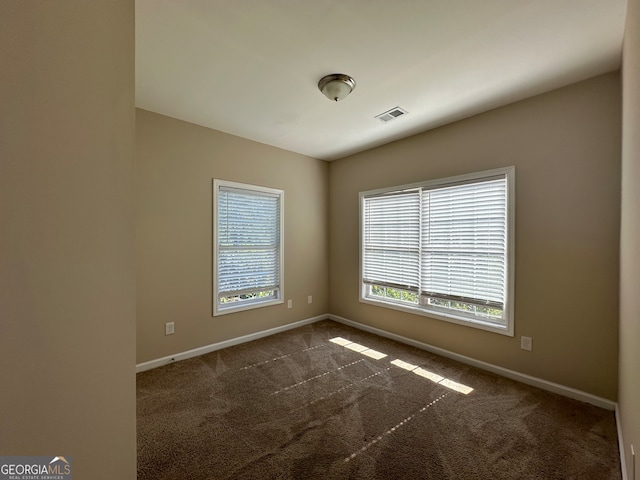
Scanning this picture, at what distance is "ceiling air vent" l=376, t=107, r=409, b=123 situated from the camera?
2.91 metres

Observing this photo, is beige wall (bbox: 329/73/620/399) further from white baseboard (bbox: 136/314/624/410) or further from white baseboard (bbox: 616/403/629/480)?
white baseboard (bbox: 616/403/629/480)

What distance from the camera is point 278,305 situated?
410 centimetres

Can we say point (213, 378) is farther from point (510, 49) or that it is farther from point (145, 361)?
point (510, 49)

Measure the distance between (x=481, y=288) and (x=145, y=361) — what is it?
143 inches

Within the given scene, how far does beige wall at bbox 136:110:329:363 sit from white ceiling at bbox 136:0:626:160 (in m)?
0.39

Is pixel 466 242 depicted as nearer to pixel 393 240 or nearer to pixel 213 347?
pixel 393 240

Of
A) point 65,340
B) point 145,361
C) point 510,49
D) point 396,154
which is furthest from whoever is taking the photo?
point 396,154

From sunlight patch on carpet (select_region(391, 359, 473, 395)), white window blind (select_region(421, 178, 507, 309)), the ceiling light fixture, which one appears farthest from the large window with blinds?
the ceiling light fixture

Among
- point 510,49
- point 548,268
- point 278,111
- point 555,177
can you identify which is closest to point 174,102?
point 278,111

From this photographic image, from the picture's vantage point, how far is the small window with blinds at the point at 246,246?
3518mm

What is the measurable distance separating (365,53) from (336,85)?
356mm

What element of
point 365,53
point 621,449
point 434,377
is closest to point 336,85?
point 365,53

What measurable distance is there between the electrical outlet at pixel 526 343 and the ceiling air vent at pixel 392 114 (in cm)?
255

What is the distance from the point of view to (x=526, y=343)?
2.65 m
